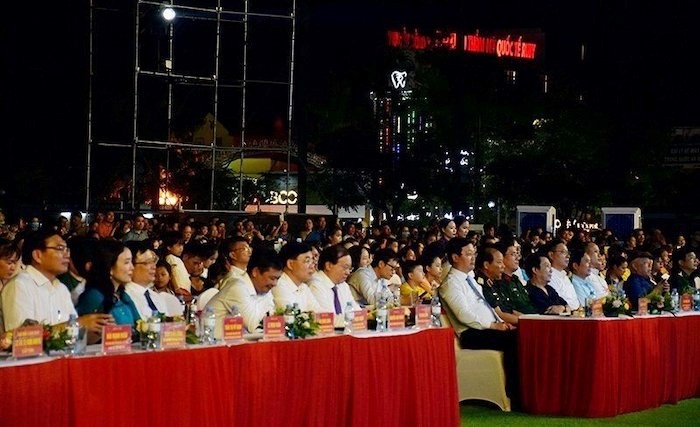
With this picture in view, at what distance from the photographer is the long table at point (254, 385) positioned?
6507mm

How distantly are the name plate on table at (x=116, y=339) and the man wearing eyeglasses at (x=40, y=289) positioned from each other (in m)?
0.38

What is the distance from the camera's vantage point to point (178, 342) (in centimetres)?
748

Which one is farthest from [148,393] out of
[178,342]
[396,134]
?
[396,134]

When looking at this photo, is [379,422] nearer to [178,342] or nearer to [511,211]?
[178,342]

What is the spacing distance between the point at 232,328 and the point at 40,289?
3.84 feet

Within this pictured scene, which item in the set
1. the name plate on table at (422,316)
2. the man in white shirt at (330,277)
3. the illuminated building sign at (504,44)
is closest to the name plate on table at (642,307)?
the man in white shirt at (330,277)

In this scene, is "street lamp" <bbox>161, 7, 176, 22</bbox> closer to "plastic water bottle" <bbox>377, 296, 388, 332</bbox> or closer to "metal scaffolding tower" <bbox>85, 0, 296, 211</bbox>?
"metal scaffolding tower" <bbox>85, 0, 296, 211</bbox>

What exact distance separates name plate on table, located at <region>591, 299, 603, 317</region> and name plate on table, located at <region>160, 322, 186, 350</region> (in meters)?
5.05

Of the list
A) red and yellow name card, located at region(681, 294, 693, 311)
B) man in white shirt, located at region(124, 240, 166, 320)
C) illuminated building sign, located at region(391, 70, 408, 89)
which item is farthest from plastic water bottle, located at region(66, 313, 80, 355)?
illuminated building sign, located at region(391, 70, 408, 89)

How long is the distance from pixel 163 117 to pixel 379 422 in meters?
30.7

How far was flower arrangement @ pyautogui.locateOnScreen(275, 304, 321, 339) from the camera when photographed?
834 cm

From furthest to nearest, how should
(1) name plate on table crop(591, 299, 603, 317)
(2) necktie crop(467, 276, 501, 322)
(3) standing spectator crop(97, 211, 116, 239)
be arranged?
(3) standing spectator crop(97, 211, 116, 239), (2) necktie crop(467, 276, 501, 322), (1) name plate on table crop(591, 299, 603, 317)

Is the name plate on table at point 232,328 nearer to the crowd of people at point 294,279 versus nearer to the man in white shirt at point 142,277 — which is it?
the crowd of people at point 294,279

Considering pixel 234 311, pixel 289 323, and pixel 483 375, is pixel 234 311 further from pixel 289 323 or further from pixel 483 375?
pixel 483 375
